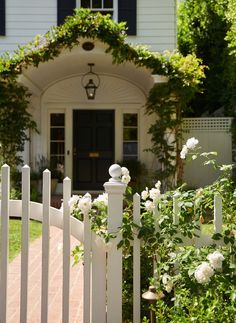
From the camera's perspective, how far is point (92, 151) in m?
11.9

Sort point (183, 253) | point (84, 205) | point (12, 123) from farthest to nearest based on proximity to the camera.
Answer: point (12, 123) < point (84, 205) < point (183, 253)

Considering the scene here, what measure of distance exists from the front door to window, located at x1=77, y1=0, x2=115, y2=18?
9.11 ft

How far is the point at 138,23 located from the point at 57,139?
377 centimetres

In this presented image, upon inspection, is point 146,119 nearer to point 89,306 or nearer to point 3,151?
point 3,151

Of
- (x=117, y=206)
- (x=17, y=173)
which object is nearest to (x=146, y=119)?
(x=17, y=173)

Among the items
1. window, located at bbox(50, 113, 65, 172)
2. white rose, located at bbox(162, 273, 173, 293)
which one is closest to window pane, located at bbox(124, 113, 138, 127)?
window, located at bbox(50, 113, 65, 172)

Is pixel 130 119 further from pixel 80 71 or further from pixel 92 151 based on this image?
pixel 80 71

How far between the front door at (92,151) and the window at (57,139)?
1.11 feet

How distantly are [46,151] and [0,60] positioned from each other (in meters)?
3.26

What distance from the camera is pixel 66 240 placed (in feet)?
9.61

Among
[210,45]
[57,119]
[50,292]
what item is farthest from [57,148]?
[50,292]

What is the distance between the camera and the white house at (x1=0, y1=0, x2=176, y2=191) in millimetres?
11492

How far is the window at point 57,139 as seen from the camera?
39.1 feet

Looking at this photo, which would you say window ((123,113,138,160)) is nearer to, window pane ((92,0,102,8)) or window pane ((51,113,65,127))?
window pane ((51,113,65,127))
